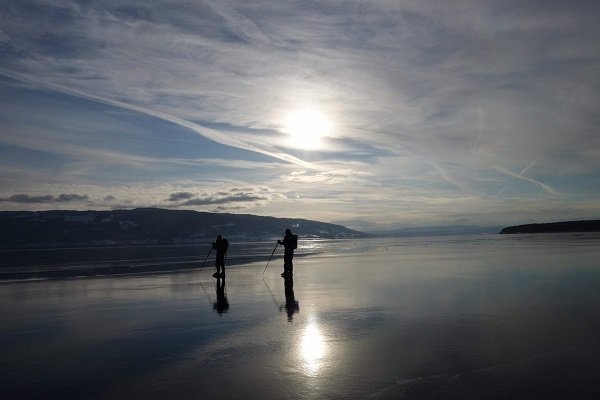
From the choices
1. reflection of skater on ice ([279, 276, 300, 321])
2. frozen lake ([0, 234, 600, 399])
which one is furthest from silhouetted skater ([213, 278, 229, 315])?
reflection of skater on ice ([279, 276, 300, 321])

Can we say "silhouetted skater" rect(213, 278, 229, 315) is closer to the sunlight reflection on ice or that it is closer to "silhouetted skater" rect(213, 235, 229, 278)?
"silhouetted skater" rect(213, 235, 229, 278)

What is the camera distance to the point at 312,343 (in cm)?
869

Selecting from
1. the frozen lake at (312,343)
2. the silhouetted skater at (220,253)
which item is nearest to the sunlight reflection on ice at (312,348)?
the frozen lake at (312,343)

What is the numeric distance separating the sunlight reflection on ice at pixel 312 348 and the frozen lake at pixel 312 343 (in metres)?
0.04

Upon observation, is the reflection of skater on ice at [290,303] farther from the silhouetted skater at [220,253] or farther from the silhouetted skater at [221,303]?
the silhouetted skater at [220,253]

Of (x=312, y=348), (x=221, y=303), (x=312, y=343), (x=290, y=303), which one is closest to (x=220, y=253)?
(x=221, y=303)

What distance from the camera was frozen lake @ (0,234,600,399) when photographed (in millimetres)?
6273

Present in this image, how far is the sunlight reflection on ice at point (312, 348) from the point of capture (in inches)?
283

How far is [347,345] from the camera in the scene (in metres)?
8.46

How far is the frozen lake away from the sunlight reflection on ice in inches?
1.6

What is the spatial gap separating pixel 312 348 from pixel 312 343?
360 mm

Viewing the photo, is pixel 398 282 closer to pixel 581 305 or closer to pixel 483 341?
pixel 581 305

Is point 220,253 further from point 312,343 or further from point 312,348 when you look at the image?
point 312,348

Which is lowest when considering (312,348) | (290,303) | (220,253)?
(312,348)
